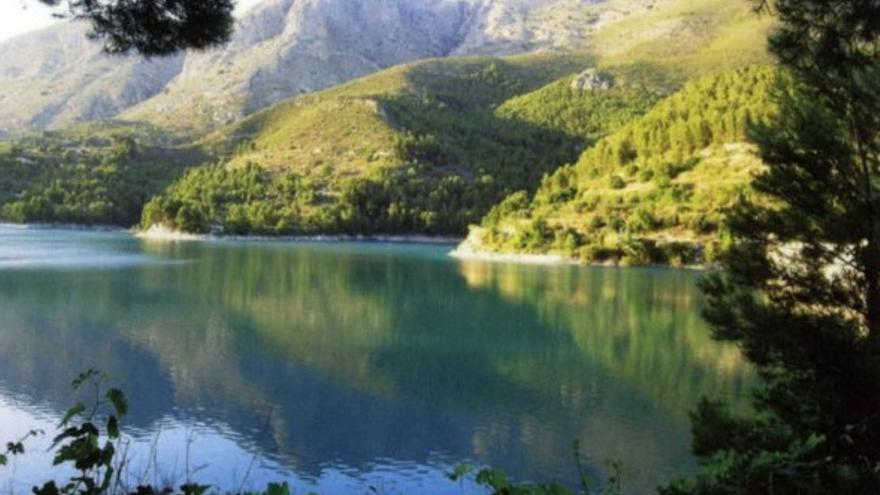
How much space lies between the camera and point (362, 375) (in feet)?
80.6

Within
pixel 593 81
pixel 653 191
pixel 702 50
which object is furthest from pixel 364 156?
pixel 702 50

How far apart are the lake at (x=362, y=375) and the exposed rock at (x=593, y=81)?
130 m

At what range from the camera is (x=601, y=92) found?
173 meters

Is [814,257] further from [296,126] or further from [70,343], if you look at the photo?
[296,126]

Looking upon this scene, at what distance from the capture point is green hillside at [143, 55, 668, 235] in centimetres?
11538

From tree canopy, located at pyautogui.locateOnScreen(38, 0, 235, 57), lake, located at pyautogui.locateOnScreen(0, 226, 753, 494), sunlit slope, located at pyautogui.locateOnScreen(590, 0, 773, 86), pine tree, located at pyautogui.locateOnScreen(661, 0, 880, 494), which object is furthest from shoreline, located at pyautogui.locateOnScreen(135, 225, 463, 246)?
tree canopy, located at pyautogui.locateOnScreen(38, 0, 235, 57)

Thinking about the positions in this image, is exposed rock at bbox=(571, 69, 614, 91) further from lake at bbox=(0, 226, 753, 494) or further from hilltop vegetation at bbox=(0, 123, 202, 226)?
lake at bbox=(0, 226, 753, 494)

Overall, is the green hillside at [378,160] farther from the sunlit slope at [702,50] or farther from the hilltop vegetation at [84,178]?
the sunlit slope at [702,50]

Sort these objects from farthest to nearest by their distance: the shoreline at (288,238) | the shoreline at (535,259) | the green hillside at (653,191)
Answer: the shoreline at (288,238), the green hillside at (653,191), the shoreline at (535,259)

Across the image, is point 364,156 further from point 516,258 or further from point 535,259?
point 535,259

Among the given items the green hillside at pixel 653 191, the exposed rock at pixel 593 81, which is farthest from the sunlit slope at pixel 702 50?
the green hillside at pixel 653 191

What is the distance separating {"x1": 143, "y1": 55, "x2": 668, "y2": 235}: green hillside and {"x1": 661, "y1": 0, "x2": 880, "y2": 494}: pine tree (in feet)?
335

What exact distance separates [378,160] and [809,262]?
423 feet

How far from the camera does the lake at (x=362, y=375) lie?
16188 millimetres
